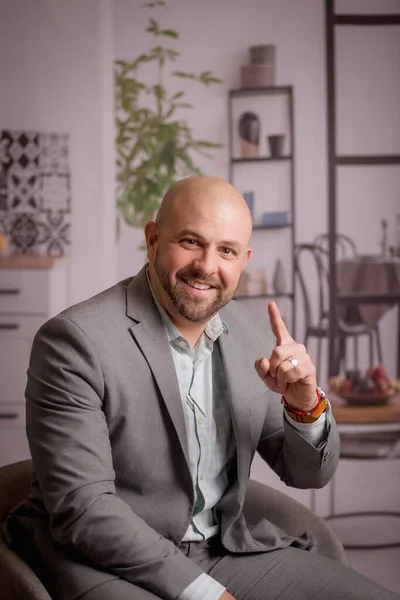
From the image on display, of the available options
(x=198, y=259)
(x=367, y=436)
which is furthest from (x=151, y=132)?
(x=198, y=259)

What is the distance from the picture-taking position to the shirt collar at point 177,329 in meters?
1.78

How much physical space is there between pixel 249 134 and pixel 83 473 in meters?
2.18

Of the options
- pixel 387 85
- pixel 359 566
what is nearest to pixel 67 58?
pixel 387 85

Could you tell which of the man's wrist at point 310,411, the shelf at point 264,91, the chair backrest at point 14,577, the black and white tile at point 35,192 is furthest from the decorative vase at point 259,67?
the chair backrest at point 14,577

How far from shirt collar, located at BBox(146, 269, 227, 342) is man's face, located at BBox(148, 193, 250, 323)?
0.05 meters

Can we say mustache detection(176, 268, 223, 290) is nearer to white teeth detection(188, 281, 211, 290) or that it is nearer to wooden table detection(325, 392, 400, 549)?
white teeth detection(188, 281, 211, 290)

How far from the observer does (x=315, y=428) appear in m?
1.78

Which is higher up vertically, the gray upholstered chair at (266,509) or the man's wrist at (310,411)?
the man's wrist at (310,411)

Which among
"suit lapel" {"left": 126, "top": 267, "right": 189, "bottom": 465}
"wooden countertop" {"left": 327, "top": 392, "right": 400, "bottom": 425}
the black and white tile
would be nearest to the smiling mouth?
"suit lapel" {"left": 126, "top": 267, "right": 189, "bottom": 465}

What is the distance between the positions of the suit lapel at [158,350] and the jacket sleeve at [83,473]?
0.41ft

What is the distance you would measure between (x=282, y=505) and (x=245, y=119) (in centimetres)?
189

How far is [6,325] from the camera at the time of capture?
349 cm

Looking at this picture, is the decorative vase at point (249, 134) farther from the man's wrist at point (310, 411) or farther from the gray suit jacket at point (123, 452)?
the man's wrist at point (310, 411)

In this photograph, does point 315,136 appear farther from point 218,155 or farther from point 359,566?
point 359,566
